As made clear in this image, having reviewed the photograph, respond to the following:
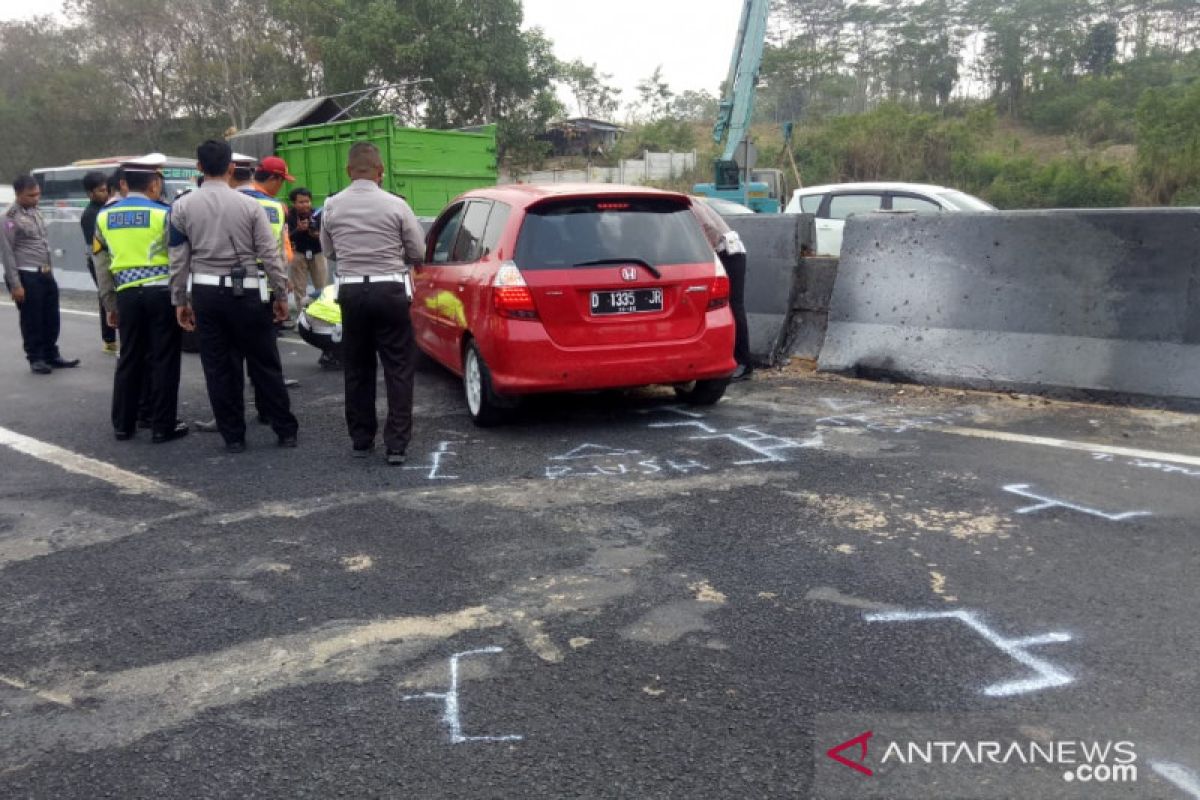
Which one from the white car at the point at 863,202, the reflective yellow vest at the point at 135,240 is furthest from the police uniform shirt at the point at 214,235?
the white car at the point at 863,202

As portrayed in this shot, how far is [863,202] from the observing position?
1274cm

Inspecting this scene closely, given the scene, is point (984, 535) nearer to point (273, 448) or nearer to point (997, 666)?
point (997, 666)

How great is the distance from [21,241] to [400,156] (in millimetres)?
7650

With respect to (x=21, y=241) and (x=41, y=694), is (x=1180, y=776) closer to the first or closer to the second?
(x=41, y=694)

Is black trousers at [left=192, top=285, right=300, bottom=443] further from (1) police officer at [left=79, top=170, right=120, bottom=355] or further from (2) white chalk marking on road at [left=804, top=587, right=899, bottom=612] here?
(2) white chalk marking on road at [left=804, top=587, right=899, bottom=612]

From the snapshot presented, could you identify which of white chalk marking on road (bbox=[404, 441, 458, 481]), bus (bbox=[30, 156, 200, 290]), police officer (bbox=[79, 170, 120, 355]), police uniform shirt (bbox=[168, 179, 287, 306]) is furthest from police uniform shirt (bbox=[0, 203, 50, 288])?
white chalk marking on road (bbox=[404, 441, 458, 481])

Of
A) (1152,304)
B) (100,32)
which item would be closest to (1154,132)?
(1152,304)

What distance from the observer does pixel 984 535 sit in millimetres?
4598

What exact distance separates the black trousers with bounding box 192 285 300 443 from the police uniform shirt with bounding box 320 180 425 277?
71 centimetres

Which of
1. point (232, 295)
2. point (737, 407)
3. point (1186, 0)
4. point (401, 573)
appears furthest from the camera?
point (1186, 0)

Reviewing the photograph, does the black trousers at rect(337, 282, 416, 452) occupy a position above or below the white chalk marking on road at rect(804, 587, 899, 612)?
above

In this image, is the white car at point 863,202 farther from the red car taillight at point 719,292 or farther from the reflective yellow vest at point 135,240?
the reflective yellow vest at point 135,240

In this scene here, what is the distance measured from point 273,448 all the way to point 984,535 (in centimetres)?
443

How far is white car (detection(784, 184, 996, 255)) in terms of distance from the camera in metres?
12.0
